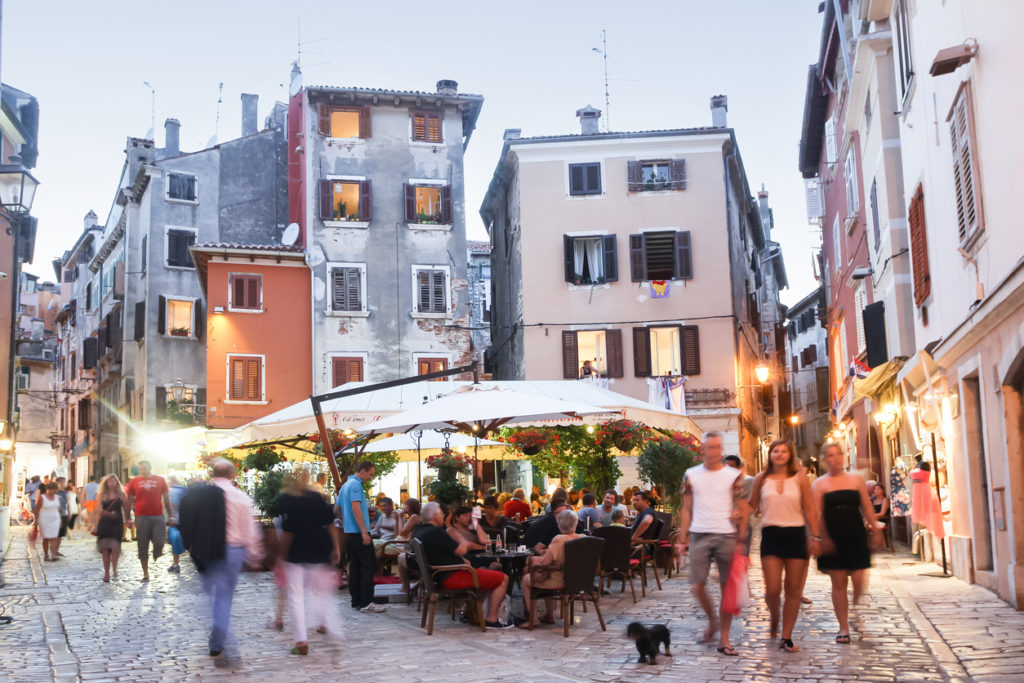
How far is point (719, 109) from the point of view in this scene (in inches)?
1556

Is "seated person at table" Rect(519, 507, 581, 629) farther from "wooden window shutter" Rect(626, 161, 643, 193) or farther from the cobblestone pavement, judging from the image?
"wooden window shutter" Rect(626, 161, 643, 193)

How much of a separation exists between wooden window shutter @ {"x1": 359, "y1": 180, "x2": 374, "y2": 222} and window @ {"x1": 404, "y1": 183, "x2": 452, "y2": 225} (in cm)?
114

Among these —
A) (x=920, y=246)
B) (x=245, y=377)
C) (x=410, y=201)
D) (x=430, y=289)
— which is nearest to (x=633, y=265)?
(x=430, y=289)

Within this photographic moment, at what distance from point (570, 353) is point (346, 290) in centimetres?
745

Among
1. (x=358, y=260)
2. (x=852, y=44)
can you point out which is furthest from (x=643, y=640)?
(x=358, y=260)

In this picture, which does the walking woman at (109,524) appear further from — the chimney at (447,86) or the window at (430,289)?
the chimney at (447,86)

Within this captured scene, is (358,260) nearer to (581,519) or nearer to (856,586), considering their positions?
(581,519)

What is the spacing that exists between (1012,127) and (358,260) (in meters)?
27.6

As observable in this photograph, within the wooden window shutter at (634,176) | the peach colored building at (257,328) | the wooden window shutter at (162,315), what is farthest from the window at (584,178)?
the wooden window shutter at (162,315)

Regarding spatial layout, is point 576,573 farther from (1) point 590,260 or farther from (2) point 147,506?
(1) point 590,260

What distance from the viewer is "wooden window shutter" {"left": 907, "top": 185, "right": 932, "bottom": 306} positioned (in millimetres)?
15336

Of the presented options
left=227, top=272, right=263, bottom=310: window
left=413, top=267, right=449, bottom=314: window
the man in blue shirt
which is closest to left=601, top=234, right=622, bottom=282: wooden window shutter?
left=413, top=267, right=449, bottom=314: window

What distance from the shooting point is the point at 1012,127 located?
9.95 m

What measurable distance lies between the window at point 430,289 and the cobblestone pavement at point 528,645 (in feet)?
75.8
